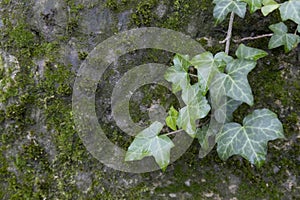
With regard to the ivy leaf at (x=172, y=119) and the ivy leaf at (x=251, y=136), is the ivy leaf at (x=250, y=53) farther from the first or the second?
the ivy leaf at (x=172, y=119)

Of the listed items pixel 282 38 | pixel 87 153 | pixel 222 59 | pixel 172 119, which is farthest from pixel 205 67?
pixel 87 153

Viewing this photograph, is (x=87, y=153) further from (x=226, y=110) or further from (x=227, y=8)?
(x=227, y=8)

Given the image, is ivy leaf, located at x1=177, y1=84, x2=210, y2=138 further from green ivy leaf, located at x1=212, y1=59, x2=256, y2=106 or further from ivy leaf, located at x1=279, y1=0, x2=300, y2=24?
ivy leaf, located at x1=279, y1=0, x2=300, y2=24

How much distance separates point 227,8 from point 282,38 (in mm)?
214

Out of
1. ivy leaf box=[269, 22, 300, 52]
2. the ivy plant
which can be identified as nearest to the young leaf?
the ivy plant

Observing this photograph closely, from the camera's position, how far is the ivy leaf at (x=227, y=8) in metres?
1.16

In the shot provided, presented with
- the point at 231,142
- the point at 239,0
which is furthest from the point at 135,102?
the point at 239,0

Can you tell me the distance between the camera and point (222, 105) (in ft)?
3.67

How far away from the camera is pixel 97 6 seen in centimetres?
132

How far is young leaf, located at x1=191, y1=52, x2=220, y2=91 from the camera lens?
1098 mm

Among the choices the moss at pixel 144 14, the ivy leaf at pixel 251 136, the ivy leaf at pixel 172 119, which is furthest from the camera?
the moss at pixel 144 14

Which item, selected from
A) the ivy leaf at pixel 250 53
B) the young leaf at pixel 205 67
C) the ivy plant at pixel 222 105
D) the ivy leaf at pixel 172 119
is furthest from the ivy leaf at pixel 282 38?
the ivy leaf at pixel 172 119

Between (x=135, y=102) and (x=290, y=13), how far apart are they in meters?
0.58

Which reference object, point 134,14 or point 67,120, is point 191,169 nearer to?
point 67,120
